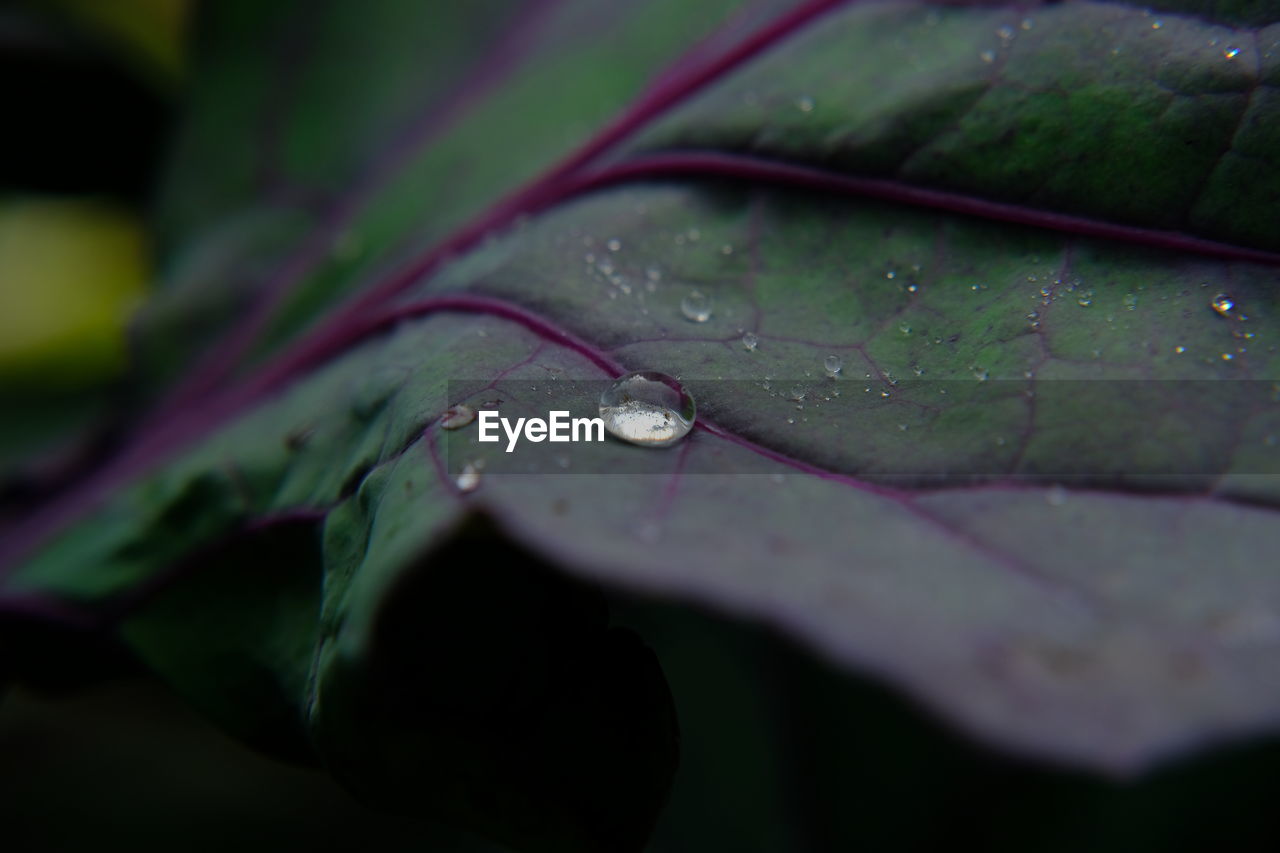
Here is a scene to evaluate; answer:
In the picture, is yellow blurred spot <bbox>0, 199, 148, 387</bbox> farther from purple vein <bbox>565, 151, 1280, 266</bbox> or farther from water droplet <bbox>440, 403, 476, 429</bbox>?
water droplet <bbox>440, 403, 476, 429</bbox>

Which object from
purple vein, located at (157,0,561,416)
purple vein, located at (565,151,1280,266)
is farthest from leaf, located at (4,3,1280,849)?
purple vein, located at (157,0,561,416)

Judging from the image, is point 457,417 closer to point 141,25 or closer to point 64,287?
point 64,287

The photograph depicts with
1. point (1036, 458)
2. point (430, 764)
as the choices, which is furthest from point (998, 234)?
point (430, 764)

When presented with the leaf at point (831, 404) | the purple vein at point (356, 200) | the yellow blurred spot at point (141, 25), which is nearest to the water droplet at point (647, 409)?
the leaf at point (831, 404)

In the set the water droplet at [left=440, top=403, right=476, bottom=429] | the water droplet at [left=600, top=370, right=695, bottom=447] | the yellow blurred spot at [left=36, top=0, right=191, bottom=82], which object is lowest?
the water droplet at [left=440, top=403, right=476, bottom=429]

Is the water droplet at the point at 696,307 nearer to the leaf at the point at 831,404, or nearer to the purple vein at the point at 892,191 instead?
the leaf at the point at 831,404

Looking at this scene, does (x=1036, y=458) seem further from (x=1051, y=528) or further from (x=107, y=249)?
(x=107, y=249)

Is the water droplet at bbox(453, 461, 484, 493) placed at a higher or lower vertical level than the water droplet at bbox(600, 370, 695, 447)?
lower
